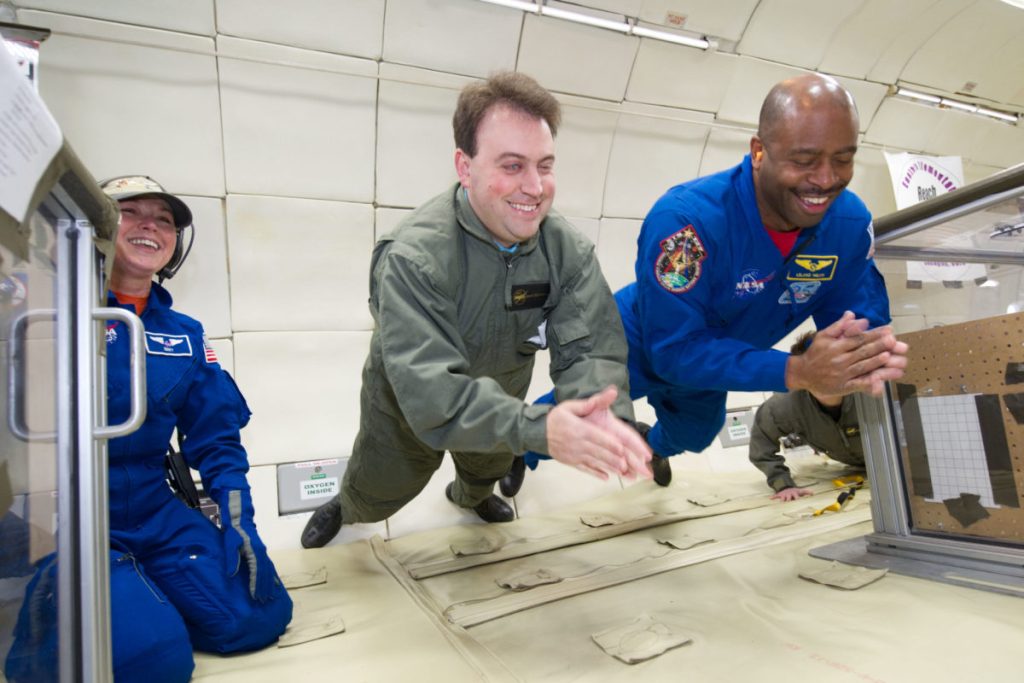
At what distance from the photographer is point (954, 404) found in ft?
6.79

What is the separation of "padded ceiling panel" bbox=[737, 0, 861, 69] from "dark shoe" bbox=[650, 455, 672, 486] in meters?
2.52

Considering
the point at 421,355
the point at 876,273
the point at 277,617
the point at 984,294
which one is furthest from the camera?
the point at 876,273

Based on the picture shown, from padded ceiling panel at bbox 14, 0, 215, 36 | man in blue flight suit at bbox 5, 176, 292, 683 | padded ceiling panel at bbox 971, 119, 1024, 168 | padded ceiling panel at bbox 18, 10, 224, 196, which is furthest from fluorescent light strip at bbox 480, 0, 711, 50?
padded ceiling panel at bbox 971, 119, 1024, 168

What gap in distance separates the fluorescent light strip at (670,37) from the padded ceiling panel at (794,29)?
1.06 feet

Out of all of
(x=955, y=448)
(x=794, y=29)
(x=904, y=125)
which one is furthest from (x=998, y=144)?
(x=955, y=448)

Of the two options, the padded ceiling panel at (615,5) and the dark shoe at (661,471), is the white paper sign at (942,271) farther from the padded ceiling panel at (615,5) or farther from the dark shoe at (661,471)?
the padded ceiling panel at (615,5)

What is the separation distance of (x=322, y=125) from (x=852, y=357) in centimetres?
257

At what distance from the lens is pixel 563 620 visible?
6.26ft

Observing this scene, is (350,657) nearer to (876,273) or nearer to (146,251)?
(146,251)

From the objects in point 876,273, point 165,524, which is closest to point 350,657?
point 165,524

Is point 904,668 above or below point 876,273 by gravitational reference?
below

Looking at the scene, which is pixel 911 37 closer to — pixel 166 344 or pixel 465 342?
pixel 465 342

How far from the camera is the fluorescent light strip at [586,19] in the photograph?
3.17 meters

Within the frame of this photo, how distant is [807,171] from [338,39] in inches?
87.1
